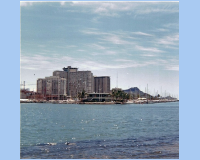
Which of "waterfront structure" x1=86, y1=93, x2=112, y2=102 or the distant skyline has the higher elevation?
the distant skyline

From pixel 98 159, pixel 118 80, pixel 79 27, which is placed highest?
pixel 79 27

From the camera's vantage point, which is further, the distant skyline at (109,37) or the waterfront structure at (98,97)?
the waterfront structure at (98,97)

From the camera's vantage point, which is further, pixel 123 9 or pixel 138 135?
pixel 138 135

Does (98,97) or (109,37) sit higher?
(109,37)

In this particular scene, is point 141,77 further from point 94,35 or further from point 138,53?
point 94,35

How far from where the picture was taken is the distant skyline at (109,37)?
15.9 m

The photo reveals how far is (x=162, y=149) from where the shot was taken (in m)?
15.6

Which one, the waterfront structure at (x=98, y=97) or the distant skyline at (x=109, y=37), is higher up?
the distant skyline at (x=109, y=37)

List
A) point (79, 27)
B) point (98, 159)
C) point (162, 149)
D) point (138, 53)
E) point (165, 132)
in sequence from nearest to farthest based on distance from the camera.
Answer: point (98, 159) < point (162, 149) < point (79, 27) < point (138, 53) < point (165, 132)

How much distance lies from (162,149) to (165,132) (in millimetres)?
5442

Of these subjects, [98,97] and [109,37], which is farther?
[98,97]

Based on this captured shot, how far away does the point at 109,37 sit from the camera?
17844 mm

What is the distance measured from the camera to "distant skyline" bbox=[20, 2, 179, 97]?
52.0ft

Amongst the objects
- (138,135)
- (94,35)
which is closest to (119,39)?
(94,35)
